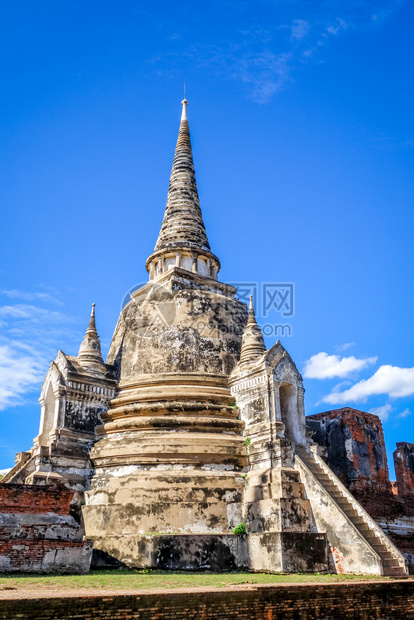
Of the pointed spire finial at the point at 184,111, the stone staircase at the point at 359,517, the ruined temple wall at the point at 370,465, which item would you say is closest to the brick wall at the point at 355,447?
the ruined temple wall at the point at 370,465

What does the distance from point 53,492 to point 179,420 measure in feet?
13.8

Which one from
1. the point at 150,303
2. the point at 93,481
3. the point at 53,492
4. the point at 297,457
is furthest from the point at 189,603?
the point at 150,303

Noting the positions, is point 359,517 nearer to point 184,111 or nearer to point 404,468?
point 404,468

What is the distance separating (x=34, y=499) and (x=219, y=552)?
4355 mm

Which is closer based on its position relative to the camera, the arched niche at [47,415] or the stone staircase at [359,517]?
the stone staircase at [359,517]

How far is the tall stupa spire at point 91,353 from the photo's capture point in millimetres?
17906

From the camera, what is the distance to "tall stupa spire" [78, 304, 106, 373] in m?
17.9

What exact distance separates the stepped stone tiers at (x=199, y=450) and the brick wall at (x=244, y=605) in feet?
8.02

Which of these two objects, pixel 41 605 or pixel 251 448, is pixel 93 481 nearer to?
pixel 251 448

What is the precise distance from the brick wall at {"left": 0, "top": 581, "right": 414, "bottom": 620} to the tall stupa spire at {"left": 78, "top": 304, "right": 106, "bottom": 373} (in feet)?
34.0

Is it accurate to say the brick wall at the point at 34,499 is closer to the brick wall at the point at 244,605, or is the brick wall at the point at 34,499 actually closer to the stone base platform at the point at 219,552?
the stone base platform at the point at 219,552

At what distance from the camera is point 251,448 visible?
15328 mm

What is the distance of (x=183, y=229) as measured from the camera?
2192 cm

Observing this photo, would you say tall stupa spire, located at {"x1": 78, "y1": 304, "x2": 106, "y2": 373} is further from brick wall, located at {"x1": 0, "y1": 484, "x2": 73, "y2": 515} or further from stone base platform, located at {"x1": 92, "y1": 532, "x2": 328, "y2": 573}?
stone base platform, located at {"x1": 92, "y1": 532, "x2": 328, "y2": 573}
